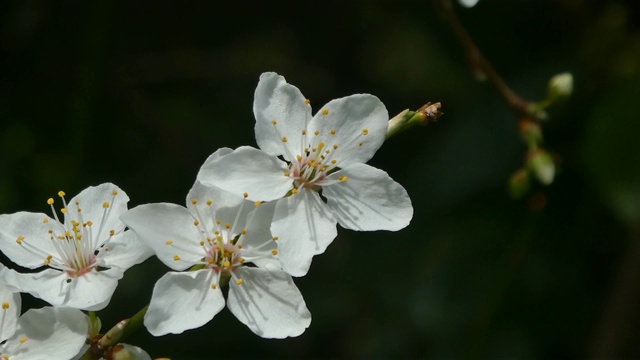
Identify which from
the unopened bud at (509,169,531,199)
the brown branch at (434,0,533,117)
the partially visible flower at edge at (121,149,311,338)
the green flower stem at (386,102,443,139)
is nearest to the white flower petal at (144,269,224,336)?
the partially visible flower at edge at (121,149,311,338)

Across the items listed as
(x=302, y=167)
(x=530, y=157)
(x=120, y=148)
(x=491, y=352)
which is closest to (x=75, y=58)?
(x=120, y=148)

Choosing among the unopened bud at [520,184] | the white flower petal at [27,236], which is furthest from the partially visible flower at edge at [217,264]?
the unopened bud at [520,184]

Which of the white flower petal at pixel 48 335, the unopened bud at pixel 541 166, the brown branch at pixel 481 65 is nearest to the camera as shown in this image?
the white flower petal at pixel 48 335

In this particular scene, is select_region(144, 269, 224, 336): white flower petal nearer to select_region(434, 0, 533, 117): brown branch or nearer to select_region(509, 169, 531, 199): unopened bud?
select_region(509, 169, 531, 199): unopened bud

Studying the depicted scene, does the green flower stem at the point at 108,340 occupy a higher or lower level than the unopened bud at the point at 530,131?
higher

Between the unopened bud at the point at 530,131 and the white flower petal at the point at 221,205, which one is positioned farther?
the unopened bud at the point at 530,131

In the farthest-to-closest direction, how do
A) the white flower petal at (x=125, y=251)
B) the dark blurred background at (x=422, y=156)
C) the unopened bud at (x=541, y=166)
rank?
the dark blurred background at (x=422, y=156) → the unopened bud at (x=541, y=166) → the white flower petal at (x=125, y=251)

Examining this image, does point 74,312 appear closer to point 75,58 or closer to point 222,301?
point 222,301

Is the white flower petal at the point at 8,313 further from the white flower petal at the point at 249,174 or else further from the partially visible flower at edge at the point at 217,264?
the white flower petal at the point at 249,174
